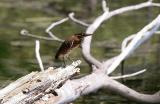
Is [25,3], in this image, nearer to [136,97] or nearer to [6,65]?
[6,65]

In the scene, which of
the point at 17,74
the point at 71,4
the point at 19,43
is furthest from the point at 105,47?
the point at 71,4

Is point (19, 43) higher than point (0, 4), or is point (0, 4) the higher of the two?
point (0, 4)

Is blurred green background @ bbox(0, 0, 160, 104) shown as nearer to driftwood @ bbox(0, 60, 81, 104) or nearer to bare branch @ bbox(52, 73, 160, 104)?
bare branch @ bbox(52, 73, 160, 104)

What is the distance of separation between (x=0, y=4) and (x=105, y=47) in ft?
17.4

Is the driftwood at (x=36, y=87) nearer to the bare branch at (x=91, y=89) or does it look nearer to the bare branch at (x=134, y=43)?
the bare branch at (x=91, y=89)

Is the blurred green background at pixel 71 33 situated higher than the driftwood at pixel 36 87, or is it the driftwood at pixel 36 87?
the blurred green background at pixel 71 33

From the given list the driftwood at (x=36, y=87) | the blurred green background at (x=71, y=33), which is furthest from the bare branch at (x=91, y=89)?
the blurred green background at (x=71, y=33)

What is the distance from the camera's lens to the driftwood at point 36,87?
427cm

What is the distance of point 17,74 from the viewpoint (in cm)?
747

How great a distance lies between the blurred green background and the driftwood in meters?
1.69

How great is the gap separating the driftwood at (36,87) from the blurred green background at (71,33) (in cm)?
169

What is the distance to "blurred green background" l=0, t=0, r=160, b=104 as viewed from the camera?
735cm

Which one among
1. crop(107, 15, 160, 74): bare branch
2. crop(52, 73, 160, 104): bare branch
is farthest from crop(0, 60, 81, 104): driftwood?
crop(107, 15, 160, 74): bare branch

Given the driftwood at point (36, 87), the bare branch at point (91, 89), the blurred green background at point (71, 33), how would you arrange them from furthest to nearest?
the blurred green background at point (71, 33), the bare branch at point (91, 89), the driftwood at point (36, 87)
